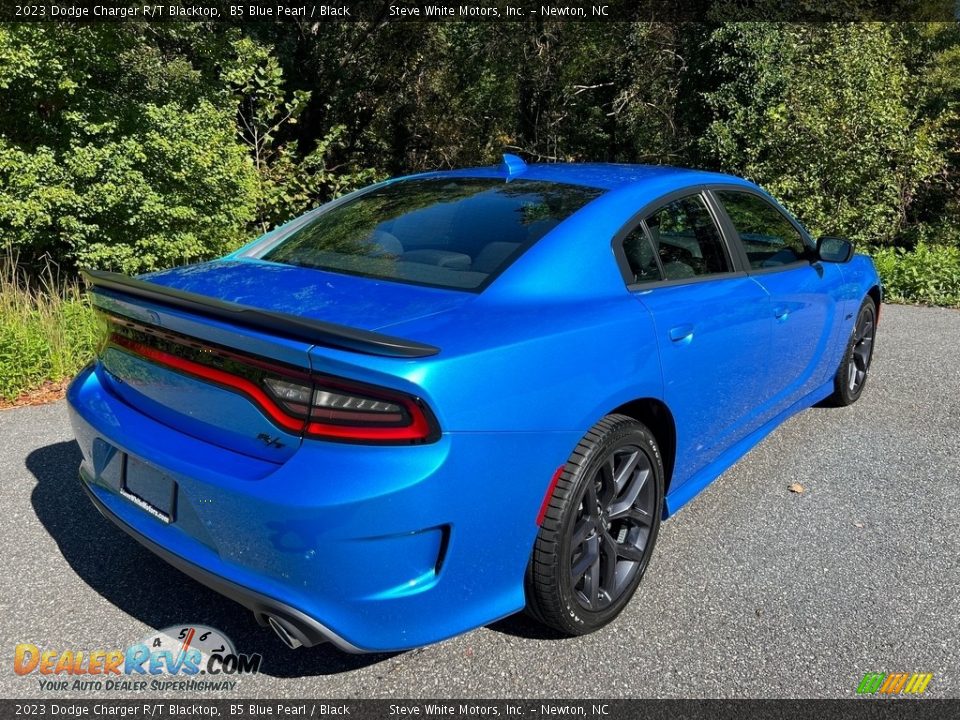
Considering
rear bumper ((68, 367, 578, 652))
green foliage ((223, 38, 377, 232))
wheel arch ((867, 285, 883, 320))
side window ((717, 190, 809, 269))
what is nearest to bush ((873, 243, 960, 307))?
wheel arch ((867, 285, 883, 320))

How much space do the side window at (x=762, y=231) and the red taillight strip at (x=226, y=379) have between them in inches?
93.2

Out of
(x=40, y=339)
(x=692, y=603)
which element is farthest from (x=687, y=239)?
(x=40, y=339)

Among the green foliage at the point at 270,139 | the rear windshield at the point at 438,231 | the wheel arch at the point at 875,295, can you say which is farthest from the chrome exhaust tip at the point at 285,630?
the green foliage at the point at 270,139

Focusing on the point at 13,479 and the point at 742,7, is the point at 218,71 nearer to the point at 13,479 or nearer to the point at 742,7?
the point at 13,479

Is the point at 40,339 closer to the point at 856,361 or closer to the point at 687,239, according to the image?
the point at 687,239

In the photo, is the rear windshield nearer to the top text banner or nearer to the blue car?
the blue car

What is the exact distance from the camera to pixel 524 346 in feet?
6.91

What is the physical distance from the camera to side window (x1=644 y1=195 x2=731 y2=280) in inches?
116

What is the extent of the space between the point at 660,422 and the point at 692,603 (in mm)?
665

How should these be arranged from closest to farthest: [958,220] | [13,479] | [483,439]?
[483,439] < [13,479] < [958,220]

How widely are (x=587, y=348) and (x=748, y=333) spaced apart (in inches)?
47.0

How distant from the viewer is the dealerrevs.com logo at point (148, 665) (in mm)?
2273

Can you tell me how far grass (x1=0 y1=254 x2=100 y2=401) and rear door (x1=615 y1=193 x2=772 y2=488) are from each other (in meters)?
3.83

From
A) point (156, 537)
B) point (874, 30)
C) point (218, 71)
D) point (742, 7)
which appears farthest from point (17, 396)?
point (742, 7)
